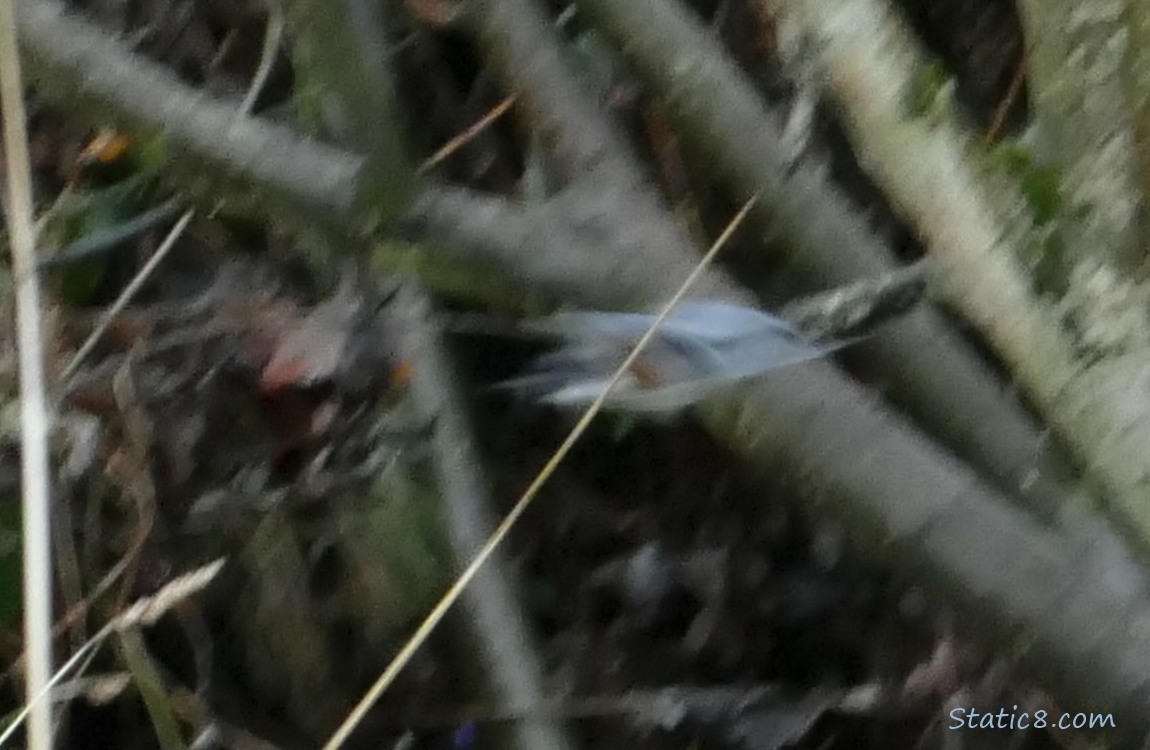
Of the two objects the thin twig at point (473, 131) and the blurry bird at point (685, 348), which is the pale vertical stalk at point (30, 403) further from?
the thin twig at point (473, 131)

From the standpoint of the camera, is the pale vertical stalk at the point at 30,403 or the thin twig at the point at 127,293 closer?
the pale vertical stalk at the point at 30,403

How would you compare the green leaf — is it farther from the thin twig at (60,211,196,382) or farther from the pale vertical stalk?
the pale vertical stalk

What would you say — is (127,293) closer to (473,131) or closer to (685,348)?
(473,131)

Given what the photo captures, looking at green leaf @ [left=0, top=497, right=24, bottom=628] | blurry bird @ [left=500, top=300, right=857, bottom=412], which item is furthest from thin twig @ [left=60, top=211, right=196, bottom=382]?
blurry bird @ [left=500, top=300, right=857, bottom=412]

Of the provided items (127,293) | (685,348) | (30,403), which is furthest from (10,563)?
(685,348)

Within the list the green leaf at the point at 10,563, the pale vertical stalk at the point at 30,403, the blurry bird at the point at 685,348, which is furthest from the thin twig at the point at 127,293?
the blurry bird at the point at 685,348

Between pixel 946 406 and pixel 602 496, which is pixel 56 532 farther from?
pixel 946 406
